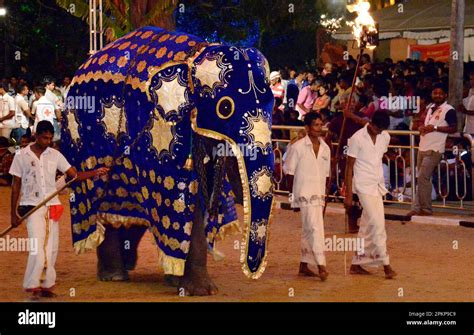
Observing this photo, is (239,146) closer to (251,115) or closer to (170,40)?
(251,115)

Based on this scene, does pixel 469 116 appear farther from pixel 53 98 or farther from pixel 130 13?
pixel 53 98

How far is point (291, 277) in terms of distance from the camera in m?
13.3

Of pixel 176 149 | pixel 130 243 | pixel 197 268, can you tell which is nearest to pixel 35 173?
pixel 176 149

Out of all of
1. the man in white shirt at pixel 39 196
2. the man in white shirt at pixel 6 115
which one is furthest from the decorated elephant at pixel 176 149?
the man in white shirt at pixel 6 115

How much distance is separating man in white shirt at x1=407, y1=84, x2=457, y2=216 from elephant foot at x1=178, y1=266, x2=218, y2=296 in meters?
6.53

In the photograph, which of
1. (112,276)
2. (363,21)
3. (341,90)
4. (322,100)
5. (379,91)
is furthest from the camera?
(322,100)

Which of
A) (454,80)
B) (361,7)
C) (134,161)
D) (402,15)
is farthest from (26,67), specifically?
(134,161)

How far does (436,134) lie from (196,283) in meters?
6.74

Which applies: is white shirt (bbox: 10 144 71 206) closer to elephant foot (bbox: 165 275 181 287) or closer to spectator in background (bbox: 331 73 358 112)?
elephant foot (bbox: 165 275 181 287)

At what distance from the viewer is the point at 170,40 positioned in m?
12.5

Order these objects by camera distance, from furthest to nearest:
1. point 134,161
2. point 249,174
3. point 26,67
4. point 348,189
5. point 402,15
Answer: point 26,67 < point 402,15 < point 348,189 < point 134,161 < point 249,174

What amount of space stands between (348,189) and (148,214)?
2285 mm
